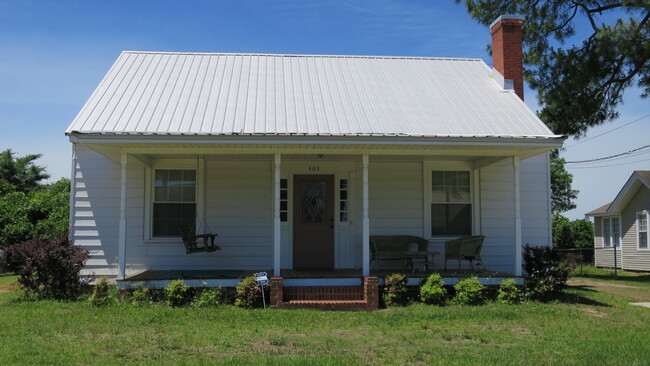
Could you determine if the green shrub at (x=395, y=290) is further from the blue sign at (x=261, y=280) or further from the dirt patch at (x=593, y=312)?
the dirt patch at (x=593, y=312)

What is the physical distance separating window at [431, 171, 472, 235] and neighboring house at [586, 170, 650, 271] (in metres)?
12.7

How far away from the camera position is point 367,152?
10.6 m

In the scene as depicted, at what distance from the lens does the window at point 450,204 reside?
1268cm

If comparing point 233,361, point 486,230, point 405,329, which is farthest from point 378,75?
point 233,361

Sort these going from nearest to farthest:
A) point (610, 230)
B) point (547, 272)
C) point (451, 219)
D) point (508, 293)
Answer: point (508, 293) < point (547, 272) < point (451, 219) < point (610, 230)

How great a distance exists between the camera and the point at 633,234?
23.4 metres

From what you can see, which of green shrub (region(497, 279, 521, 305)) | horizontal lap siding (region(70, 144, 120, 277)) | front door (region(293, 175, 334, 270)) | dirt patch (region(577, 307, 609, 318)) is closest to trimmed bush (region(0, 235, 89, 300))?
horizontal lap siding (region(70, 144, 120, 277))

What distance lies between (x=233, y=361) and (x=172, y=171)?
6.73 meters

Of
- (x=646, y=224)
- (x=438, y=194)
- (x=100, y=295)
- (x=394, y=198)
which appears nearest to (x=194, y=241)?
(x=100, y=295)

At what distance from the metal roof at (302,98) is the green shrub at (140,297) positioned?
2758mm

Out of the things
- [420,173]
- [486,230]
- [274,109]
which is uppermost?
[274,109]

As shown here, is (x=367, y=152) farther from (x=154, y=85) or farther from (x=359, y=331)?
(x=154, y=85)

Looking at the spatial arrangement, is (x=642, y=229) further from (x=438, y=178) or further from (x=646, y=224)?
(x=438, y=178)

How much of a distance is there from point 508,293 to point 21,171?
30.7 meters
